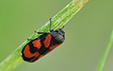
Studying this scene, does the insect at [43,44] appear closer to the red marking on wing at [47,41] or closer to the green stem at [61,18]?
the red marking on wing at [47,41]

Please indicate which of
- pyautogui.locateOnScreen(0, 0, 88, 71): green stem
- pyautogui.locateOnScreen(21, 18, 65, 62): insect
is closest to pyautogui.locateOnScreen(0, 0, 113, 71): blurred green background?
pyautogui.locateOnScreen(21, 18, 65, 62): insect

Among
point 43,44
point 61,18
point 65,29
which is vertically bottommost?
point 61,18

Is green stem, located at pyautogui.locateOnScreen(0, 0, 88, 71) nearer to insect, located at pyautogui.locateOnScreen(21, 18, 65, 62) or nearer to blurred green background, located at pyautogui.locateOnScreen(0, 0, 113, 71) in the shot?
insect, located at pyautogui.locateOnScreen(21, 18, 65, 62)

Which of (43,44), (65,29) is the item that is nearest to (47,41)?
(43,44)

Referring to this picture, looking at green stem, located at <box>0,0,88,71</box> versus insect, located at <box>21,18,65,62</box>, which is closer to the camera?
green stem, located at <box>0,0,88,71</box>

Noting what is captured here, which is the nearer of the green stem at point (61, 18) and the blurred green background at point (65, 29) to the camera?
the green stem at point (61, 18)

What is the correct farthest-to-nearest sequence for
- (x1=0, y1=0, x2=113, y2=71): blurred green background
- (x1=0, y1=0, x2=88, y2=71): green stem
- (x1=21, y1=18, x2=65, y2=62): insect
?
(x1=0, y1=0, x2=113, y2=71): blurred green background
(x1=21, y1=18, x2=65, y2=62): insect
(x1=0, y1=0, x2=88, y2=71): green stem

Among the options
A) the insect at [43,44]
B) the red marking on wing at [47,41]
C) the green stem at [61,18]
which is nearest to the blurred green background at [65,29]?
the insect at [43,44]

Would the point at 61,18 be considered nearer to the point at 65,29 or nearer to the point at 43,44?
the point at 43,44

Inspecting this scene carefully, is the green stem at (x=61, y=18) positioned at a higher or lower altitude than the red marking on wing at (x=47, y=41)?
lower

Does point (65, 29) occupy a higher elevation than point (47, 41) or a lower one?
higher
